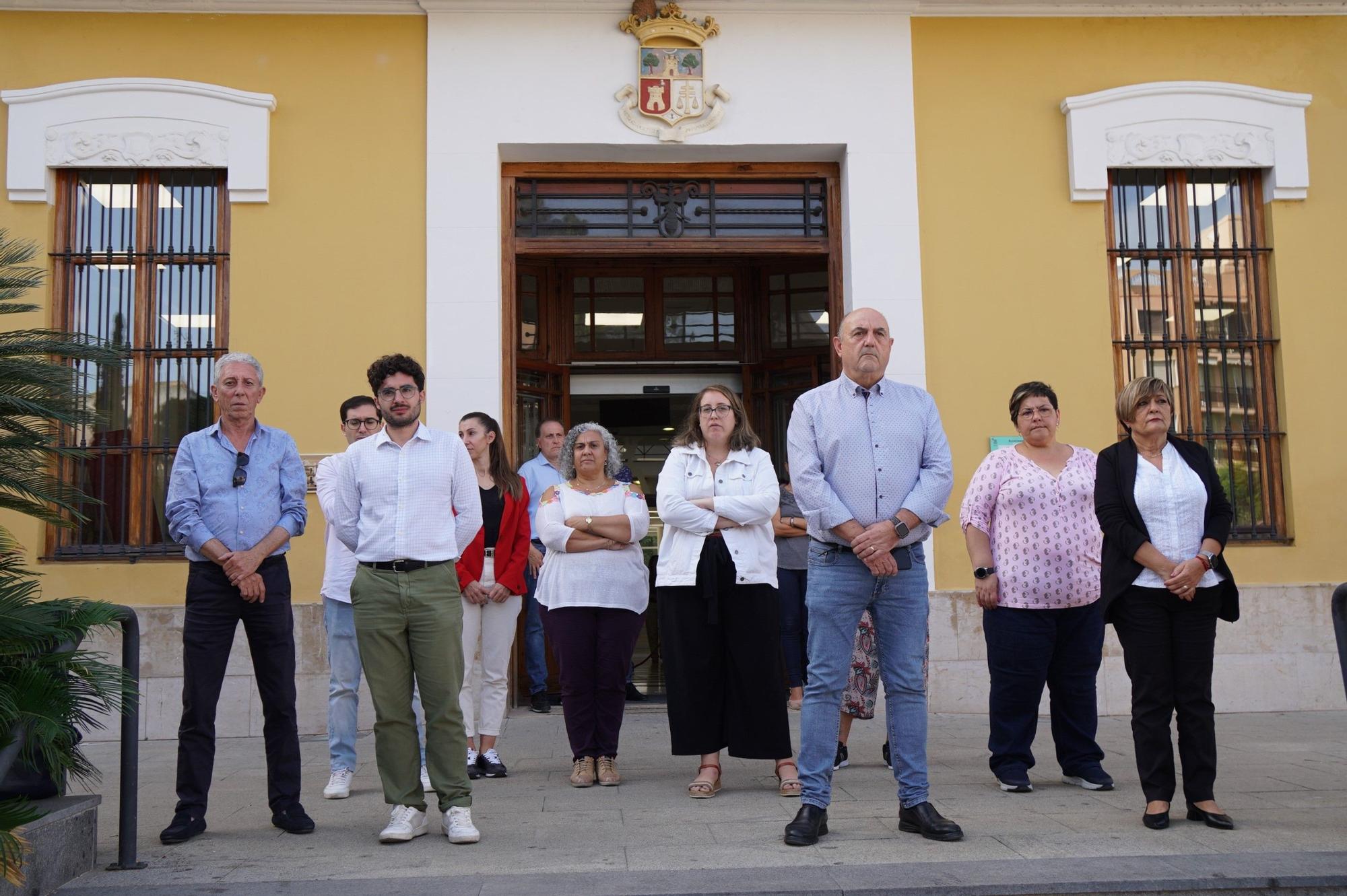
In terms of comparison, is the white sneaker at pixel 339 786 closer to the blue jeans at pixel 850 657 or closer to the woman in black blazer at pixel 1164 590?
the blue jeans at pixel 850 657

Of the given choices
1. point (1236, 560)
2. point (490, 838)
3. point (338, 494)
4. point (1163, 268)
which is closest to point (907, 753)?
point (490, 838)

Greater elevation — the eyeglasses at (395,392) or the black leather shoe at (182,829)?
the eyeglasses at (395,392)

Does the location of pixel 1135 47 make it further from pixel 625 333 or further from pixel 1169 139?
pixel 625 333

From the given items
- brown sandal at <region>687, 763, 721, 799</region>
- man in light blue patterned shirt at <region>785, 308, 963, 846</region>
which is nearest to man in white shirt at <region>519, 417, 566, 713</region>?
brown sandal at <region>687, 763, 721, 799</region>

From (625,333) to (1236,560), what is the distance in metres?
5.51

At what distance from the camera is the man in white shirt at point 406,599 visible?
193 inches

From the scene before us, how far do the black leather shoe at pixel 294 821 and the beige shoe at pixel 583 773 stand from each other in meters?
1.41

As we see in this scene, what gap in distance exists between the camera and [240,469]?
5.33m

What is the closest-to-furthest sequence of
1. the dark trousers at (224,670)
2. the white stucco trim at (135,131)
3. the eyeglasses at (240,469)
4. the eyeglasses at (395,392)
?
1. the eyeglasses at (395,392)
2. the dark trousers at (224,670)
3. the eyeglasses at (240,469)
4. the white stucco trim at (135,131)

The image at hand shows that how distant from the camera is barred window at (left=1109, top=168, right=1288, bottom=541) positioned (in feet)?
29.6

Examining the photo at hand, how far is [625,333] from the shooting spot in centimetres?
1152

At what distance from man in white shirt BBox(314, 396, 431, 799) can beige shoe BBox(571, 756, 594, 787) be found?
72 centimetres

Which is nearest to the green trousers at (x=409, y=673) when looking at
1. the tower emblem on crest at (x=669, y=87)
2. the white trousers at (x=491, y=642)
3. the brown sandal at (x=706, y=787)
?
the brown sandal at (x=706, y=787)

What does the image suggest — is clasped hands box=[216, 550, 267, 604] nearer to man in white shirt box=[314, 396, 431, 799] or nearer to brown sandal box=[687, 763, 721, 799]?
man in white shirt box=[314, 396, 431, 799]
